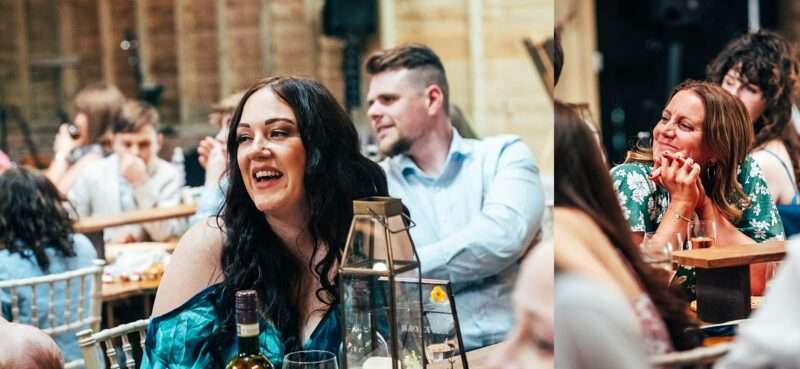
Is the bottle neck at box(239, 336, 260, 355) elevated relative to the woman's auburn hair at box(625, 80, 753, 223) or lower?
lower

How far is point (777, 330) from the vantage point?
2.19 feet

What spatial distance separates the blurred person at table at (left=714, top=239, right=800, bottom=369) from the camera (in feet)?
2.17

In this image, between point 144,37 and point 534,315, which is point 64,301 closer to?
point 534,315

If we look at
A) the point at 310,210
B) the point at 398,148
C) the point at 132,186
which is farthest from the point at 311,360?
the point at 132,186

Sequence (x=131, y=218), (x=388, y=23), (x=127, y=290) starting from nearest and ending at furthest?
(x=127, y=290) < (x=131, y=218) < (x=388, y=23)

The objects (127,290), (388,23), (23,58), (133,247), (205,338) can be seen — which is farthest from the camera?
(23,58)

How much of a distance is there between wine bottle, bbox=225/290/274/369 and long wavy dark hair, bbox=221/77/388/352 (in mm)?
193

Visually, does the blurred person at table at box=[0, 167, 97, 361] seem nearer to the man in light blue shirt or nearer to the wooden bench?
the man in light blue shirt

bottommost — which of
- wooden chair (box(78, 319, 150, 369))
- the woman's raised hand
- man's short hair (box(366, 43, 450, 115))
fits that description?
wooden chair (box(78, 319, 150, 369))

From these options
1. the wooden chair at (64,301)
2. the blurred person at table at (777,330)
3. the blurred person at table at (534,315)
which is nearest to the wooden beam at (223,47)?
the wooden chair at (64,301)

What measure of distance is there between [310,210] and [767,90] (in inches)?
25.0

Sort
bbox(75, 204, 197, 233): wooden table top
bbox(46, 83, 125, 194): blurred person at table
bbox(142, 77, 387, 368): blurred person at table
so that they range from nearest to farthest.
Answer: bbox(142, 77, 387, 368): blurred person at table → bbox(75, 204, 197, 233): wooden table top → bbox(46, 83, 125, 194): blurred person at table

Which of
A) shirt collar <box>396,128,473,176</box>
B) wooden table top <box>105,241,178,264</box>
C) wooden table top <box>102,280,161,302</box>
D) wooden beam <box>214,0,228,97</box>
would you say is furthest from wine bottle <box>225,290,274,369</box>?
wooden beam <box>214,0,228,97</box>

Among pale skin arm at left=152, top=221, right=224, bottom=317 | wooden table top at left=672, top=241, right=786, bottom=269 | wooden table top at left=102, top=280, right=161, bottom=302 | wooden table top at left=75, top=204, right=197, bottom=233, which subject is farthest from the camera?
wooden table top at left=75, top=204, right=197, bottom=233
